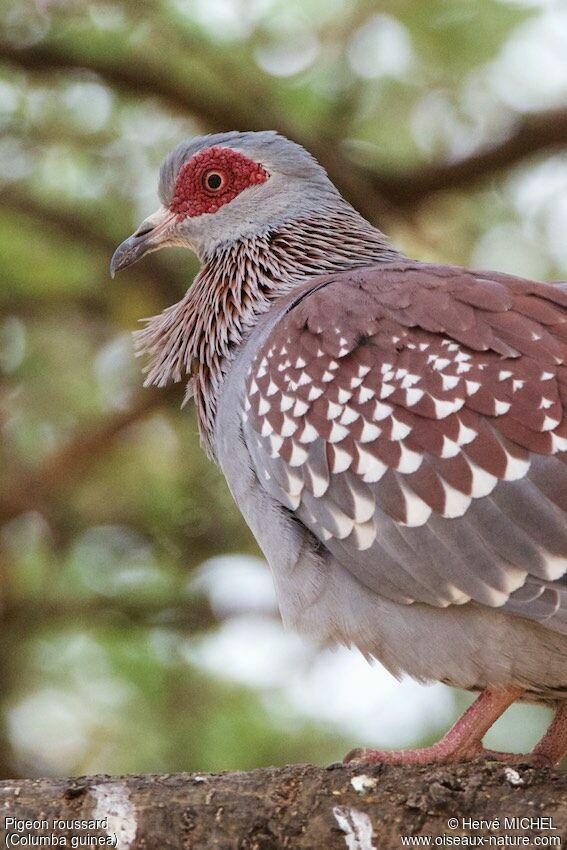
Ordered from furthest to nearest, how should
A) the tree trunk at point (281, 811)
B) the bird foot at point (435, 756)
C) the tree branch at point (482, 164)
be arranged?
the tree branch at point (482, 164), the bird foot at point (435, 756), the tree trunk at point (281, 811)

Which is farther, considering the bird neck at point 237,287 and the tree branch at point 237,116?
the tree branch at point 237,116

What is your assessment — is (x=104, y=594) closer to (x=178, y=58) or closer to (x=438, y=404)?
(x=178, y=58)

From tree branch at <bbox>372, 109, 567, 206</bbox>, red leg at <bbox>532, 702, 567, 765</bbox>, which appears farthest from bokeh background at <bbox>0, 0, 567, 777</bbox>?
red leg at <bbox>532, 702, 567, 765</bbox>

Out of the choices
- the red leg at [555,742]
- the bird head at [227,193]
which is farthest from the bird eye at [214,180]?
the red leg at [555,742]

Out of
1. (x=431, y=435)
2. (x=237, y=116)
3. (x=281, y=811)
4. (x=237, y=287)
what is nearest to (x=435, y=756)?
(x=281, y=811)

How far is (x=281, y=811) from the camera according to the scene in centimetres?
391

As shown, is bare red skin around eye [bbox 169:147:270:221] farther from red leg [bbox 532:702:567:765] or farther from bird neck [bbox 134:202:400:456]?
red leg [bbox 532:702:567:765]

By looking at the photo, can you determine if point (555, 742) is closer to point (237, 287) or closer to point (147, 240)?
point (237, 287)

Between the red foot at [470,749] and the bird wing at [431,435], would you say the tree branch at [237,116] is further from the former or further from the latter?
the red foot at [470,749]

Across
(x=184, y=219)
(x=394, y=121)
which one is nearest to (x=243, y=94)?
(x=394, y=121)

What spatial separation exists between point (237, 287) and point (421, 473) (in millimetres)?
1468

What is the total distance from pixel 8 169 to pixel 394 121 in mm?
2472

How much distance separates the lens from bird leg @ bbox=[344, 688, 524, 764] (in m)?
4.27

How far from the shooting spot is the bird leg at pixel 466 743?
4.27 m
